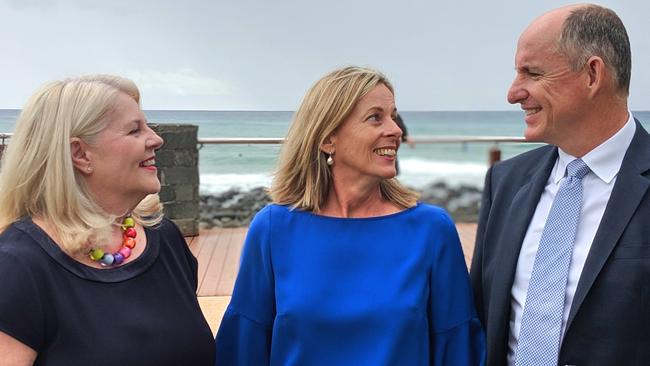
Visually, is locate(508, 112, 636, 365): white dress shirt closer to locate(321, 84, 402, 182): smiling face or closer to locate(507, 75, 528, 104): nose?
locate(507, 75, 528, 104): nose

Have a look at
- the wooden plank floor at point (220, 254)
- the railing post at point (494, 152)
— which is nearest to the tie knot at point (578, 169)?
the wooden plank floor at point (220, 254)

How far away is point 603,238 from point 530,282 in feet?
0.69

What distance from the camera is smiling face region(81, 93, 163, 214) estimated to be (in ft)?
5.56

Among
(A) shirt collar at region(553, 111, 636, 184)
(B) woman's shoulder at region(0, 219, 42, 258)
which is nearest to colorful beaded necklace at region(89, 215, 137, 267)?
(B) woman's shoulder at region(0, 219, 42, 258)

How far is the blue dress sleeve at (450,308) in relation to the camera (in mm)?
1869

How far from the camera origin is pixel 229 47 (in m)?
23.9

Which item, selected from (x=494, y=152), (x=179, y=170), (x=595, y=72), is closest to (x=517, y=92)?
(x=595, y=72)

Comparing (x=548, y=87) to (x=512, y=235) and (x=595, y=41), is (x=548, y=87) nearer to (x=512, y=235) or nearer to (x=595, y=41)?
(x=595, y=41)

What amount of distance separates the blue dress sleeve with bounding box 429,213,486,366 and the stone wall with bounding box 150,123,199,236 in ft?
19.0

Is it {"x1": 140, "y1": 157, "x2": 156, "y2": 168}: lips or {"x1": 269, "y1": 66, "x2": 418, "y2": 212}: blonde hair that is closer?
{"x1": 140, "y1": 157, "x2": 156, "y2": 168}: lips

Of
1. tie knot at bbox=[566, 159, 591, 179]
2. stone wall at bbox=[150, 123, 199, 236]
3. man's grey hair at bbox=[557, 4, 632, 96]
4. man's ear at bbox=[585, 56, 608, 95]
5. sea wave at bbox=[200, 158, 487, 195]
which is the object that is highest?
man's grey hair at bbox=[557, 4, 632, 96]

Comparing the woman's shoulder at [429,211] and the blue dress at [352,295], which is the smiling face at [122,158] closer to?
the blue dress at [352,295]

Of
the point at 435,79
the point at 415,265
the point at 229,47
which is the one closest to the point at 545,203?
the point at 415,265

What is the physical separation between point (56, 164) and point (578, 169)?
1.24 m
